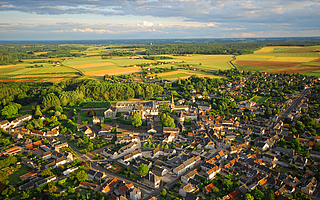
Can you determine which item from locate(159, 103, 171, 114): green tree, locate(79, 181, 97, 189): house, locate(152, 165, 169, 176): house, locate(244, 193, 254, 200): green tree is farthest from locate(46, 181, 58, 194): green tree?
locate(159, 103, 171, 114): green tree

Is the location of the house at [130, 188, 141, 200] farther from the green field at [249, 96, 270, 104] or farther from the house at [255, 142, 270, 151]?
the green field at [249, 96, 270, 104]

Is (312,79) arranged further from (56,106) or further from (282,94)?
(56,106)

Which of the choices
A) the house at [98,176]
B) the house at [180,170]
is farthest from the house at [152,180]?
the house at [98,176]

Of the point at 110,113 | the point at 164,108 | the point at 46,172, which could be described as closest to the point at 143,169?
the point at 46,172

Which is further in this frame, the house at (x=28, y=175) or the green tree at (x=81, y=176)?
the house at (x=28, y=175)

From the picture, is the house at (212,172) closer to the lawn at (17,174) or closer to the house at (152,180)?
the house at (152,180)

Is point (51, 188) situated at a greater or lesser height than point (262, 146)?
lesser

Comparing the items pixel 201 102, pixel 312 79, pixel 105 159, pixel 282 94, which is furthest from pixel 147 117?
pixel 312 79

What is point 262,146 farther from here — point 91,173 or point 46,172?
point 46,172
